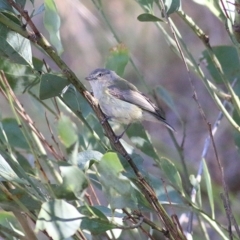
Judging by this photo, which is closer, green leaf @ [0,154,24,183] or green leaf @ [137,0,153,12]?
green leaf @ [0,154,24,183]

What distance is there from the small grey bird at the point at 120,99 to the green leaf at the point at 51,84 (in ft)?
3.31

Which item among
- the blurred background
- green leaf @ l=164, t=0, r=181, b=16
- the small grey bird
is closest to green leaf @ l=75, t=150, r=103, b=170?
green leaf @ l=164, t=0, r=181, b=16

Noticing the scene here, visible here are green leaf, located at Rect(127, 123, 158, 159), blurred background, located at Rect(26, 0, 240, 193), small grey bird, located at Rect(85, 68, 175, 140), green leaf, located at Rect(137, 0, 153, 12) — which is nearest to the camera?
green leaf, located at Rect(137, 0, 153, 12)

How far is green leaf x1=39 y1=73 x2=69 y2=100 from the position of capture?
0.90 m

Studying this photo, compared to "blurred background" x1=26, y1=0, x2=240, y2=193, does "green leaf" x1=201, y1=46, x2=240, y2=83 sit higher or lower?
higher

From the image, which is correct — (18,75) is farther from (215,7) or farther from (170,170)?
(215,7)

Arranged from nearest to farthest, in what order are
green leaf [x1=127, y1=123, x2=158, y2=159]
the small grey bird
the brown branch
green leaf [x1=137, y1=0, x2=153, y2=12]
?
the brown branch → green leaf [x1=137, y1=0, x2=153, y2=12] → green leaf [x1=127, y1=123, x2=158, y2=159] → the small grey bird

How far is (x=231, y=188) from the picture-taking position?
11.9ft

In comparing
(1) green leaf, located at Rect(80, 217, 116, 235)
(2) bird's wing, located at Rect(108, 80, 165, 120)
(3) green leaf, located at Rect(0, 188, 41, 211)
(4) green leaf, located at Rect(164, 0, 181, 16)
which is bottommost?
(2) bird's wing, located at Rect(108, 80, 165, 120)

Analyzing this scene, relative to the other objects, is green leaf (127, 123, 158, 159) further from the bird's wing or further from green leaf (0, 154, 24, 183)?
the bird's wing

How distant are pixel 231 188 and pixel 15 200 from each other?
294 centimetres

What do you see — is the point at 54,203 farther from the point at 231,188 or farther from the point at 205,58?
the point at 231,188

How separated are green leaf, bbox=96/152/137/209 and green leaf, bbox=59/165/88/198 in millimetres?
56

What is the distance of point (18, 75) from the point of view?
1033 mm
